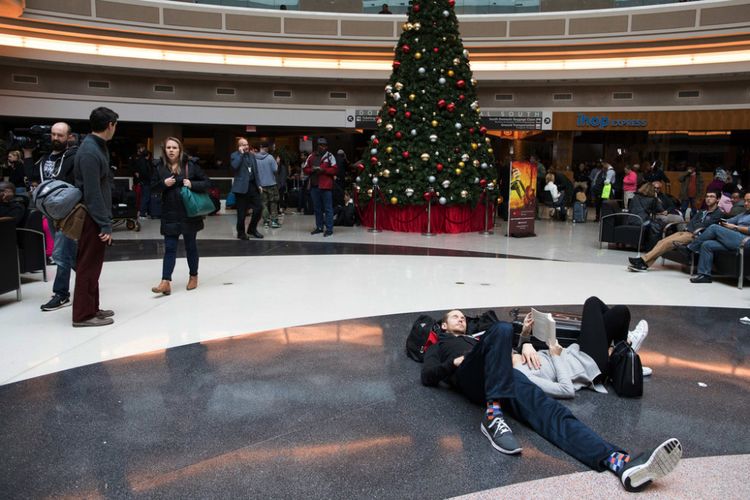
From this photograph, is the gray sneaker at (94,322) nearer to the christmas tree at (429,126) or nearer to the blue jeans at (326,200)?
the blue jeans at (326,200)

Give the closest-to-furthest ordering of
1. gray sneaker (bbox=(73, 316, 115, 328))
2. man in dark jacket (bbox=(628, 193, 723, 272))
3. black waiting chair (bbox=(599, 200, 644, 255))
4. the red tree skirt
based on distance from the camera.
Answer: gray sneaker (bbox=(73, 316, 115, 328)) → man in dark jacket (bbox=(628, 193, 723, 272)) → black waiting chair (bbox=(599, 200, 644, 255)) → the red tree skirt

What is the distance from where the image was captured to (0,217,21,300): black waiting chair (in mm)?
5844

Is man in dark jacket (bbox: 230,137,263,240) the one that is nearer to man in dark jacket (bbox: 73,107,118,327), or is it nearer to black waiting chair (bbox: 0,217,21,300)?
black waiting chair (bbox: 0,217,21,300)

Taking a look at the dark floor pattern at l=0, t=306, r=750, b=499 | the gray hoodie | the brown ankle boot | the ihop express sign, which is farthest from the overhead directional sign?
the dark floor pattern at l=0, t=306, r=750, b=499

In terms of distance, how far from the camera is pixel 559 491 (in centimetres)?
273

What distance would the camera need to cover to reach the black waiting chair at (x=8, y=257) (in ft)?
19.2

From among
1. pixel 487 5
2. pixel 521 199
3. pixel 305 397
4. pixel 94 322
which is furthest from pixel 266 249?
pixel 487 5

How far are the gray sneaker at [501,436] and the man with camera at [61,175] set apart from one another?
4.16 metres

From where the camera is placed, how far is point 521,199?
11859 millimetres

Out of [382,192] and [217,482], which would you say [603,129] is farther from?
[217,482]

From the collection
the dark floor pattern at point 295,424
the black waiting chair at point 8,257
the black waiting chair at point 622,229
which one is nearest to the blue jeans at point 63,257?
the black waiting chair at point 8,257

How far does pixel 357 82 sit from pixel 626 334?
57.5 feet

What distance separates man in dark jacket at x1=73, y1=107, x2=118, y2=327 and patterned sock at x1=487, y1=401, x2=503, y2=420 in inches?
137

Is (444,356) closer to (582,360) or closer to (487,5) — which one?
(582,360)
